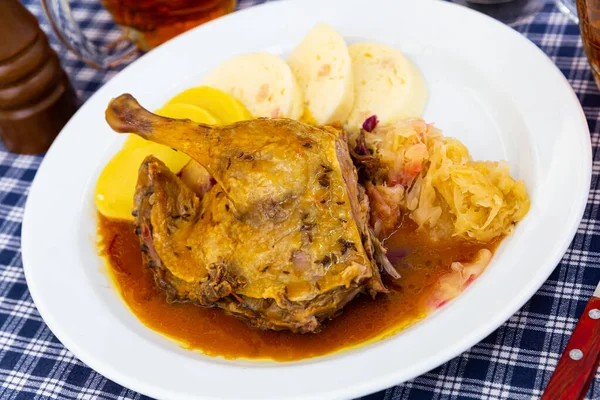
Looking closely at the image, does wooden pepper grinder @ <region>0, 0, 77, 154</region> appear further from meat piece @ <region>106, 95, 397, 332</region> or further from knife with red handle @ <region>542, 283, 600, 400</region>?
knife with red handle @ <region>542, 283, 600, 400</region>

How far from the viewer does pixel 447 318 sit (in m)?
2.63

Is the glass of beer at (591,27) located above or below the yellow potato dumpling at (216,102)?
above

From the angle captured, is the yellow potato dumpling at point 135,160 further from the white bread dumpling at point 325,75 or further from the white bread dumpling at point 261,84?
the white bread dumpling at point 325,75

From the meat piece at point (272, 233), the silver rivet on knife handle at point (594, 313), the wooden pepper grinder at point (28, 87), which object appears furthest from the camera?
the wooden pepper grinder at point (28, 87)

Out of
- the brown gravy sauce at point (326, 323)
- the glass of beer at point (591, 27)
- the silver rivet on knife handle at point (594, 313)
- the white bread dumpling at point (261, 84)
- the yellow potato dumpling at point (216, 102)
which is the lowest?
the brown gravy sauce at point (326, 323)

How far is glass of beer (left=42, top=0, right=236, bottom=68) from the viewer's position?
4320mm

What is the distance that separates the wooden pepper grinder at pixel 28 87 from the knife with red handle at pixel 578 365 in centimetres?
305

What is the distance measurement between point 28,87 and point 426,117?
2.15m

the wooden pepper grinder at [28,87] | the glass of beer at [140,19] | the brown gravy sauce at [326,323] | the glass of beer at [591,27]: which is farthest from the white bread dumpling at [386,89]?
the wooden pepper grinder at [28,87]

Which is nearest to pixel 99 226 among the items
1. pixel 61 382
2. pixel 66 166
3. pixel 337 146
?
pixel 66 166

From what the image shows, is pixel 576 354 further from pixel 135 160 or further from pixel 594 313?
pixel 135 160

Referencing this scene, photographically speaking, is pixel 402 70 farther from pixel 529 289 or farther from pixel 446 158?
pixel 529 289

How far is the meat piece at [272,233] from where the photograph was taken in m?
2.71

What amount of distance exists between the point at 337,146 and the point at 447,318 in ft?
2.60
